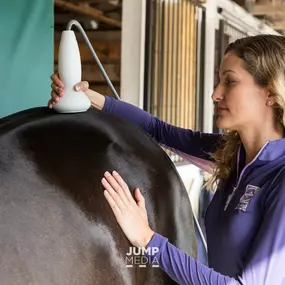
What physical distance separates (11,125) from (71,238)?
0.23 metres

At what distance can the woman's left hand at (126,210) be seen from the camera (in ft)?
3.04

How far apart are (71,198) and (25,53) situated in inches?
31.3

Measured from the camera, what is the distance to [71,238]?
833 mm

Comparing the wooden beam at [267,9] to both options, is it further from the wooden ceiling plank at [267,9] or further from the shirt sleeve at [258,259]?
the shirt sleeve at [258,259]

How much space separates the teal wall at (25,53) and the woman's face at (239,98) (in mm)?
628

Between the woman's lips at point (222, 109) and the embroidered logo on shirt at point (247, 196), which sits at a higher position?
the woman's lips at point (222, 109)

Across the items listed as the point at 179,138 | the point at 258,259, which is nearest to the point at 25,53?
the point at 179,138

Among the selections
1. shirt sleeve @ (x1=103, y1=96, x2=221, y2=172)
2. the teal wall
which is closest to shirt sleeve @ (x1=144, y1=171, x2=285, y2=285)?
shirt sleeve @ (x1=103, y1=96, x2=221, y2=172)

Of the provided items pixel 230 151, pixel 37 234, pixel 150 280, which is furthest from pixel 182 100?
pixel 37 234

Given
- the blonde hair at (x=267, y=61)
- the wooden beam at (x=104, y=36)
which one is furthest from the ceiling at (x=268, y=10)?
the blonde hair at (x=267, y=61)

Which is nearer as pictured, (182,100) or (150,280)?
(150,280)

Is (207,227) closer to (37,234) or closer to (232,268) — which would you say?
(232,268)

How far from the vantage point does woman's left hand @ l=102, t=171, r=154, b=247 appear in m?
0.93

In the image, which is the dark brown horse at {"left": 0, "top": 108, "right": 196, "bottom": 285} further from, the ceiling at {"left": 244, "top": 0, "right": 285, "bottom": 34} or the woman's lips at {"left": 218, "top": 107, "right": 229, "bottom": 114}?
the ceiling at {"left": 244, "top": 0, "right": 285, "bottom": 34}
